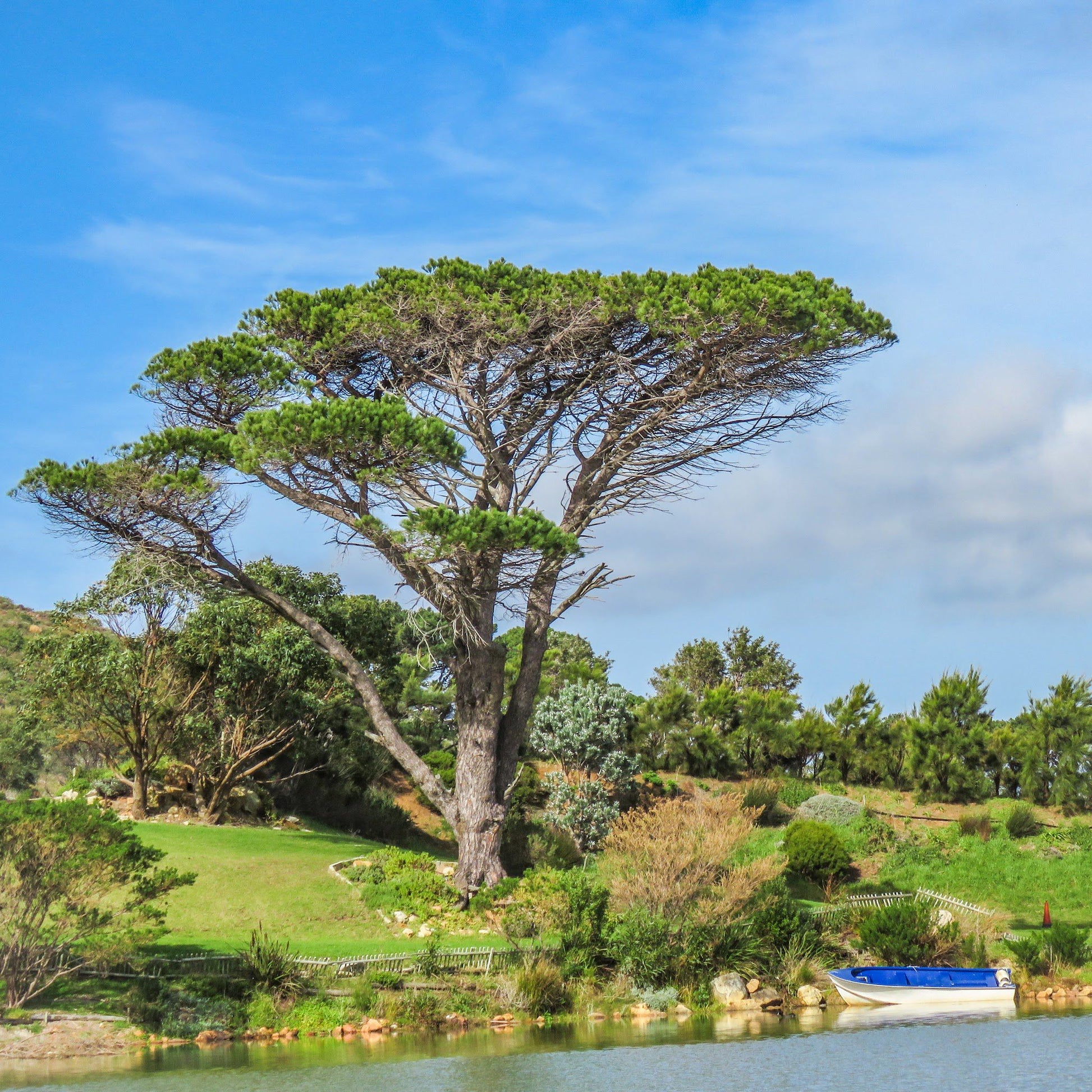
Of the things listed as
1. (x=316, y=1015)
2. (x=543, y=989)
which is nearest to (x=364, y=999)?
(x=316, y=1015)

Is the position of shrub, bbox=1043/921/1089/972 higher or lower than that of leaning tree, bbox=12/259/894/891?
lower

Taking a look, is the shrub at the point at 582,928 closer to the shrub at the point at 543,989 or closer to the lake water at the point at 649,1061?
the shrub at the point at 543,989

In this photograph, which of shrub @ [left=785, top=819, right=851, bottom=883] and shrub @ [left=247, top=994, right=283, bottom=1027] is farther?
shrub @ [left=785, top=819, right=851, bottom=883]

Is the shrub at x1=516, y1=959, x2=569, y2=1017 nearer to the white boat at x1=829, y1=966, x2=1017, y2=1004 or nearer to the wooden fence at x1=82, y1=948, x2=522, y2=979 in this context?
the wooden fence at x1=82, y1=948, x2=522, y2=979

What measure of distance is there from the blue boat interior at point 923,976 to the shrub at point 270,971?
8.44 metres

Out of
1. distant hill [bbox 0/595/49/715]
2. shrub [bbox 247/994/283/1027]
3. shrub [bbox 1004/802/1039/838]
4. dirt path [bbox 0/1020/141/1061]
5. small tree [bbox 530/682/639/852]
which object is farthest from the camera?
distant hill [bbox 0/595/49/715]

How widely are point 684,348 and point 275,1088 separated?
1545cm

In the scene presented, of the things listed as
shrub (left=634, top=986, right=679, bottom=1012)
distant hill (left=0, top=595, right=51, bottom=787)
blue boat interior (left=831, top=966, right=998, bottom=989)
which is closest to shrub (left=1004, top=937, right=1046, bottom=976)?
blue boat interior (left=831, top=966, right=998, bottom=989)

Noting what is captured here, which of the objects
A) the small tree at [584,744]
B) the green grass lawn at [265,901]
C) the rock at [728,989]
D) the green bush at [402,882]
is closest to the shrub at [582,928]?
the rock at [728,989]

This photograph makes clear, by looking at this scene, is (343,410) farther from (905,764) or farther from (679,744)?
(905,764)

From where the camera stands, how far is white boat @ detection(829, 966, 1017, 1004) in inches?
726

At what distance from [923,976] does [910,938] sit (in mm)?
1465

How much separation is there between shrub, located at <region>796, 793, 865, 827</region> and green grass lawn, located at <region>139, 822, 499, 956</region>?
13.6 metres

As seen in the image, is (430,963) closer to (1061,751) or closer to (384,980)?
(384,980)
